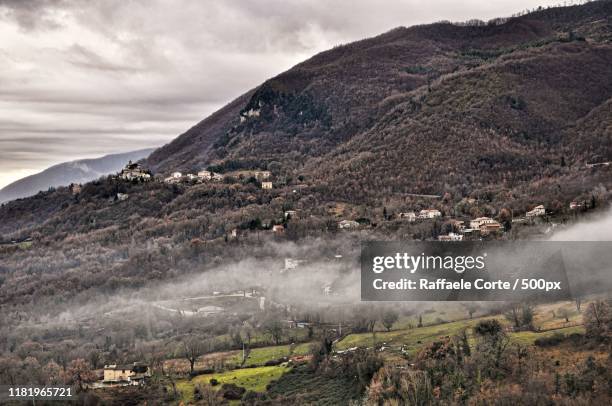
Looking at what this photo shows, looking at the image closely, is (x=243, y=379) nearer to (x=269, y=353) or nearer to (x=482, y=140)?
(x=269, y=353)

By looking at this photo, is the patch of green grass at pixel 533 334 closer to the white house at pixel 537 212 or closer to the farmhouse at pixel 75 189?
the white house at pixel 537 212

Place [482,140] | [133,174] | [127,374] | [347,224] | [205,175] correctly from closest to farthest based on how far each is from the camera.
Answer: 1. [127,374]
2. [347,224]
3. [482,140]
4. [133,174]
5. [205,175]

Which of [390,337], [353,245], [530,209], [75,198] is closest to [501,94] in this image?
[530,209]

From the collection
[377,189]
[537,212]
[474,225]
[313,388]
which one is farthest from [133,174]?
[313,388]

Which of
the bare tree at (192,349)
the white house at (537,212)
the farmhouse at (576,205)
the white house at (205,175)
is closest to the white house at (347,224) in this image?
the white house at (537,212)

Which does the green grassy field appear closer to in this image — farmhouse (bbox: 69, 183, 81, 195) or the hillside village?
the hillside village

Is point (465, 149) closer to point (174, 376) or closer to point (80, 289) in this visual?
point (80, 289)
